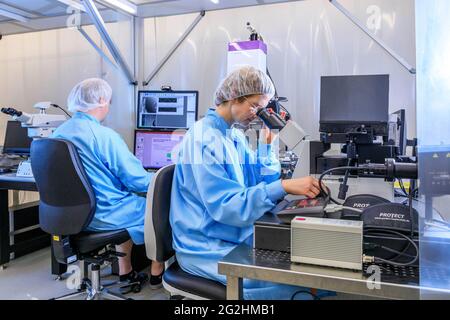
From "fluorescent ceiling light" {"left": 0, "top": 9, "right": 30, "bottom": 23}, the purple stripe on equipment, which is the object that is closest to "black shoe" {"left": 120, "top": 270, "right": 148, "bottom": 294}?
the purple stripe on equipment

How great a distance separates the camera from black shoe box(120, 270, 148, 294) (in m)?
2.09

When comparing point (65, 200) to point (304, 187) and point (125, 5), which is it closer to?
point (304, 187)

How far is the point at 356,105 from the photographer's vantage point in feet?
4.01

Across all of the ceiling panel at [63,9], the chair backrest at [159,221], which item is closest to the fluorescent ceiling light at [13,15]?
the ceiling panel at [63,9]

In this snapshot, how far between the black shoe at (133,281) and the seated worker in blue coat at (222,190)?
3.38 ft

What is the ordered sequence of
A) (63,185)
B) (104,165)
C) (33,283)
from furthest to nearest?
(33,283) < (104,165) < (63,185)

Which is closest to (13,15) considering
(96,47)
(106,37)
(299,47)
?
(96,47)

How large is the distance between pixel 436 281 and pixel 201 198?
69 cm

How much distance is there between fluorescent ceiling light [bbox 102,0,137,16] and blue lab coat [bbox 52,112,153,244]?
1149 mm

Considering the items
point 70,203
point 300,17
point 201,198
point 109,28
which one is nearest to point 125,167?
point 70,203

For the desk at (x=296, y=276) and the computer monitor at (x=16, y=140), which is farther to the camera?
the computer monitor at (x=16, y=140)

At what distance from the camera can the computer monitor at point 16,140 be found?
2.87m

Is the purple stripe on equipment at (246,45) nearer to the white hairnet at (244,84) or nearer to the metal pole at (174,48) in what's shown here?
the metal pole at (174,48)

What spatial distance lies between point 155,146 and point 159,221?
4.80 feet
